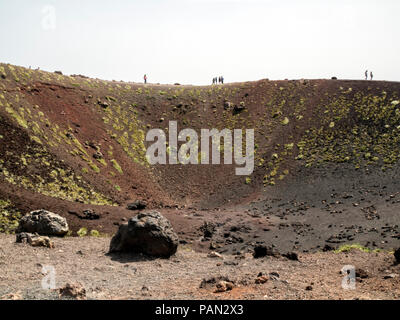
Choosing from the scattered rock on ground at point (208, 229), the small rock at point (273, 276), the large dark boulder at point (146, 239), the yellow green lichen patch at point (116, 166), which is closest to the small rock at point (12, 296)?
the large dark boulder at point (146, 239)

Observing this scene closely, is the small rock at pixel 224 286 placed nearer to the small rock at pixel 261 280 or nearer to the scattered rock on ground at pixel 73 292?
the small rock at pixel 261 280

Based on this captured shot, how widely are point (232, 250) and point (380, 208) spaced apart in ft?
42.6

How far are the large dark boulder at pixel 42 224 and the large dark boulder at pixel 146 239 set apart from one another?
4101 mm

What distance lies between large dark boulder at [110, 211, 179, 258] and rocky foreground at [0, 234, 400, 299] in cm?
46

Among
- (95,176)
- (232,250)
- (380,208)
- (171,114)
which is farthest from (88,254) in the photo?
Answer: (171,114)

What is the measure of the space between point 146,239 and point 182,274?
3.49 m

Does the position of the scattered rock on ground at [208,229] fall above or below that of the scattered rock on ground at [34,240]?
below

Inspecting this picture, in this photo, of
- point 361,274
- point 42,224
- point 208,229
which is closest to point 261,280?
point 361,274

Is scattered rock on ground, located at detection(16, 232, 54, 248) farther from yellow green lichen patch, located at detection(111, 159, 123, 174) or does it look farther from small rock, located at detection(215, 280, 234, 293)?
yellow green lichen patch, located at detection(111, 159, 123, 174)

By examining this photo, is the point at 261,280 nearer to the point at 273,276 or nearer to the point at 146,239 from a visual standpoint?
the point at 273,276

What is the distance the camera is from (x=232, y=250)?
22.5 metres

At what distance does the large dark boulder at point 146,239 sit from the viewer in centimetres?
1827

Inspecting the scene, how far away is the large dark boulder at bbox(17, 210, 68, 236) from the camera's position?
20.5 metres

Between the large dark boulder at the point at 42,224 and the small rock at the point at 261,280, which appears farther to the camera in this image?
the large dark boulder at the point at 42,224
